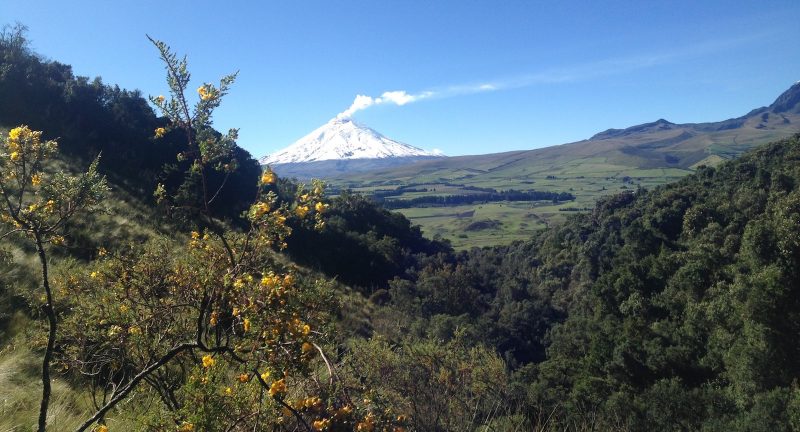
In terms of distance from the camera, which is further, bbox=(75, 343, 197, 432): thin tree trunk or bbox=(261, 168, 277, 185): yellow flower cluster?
bbox=(261, 168, 277, 185): yellow flower cluster

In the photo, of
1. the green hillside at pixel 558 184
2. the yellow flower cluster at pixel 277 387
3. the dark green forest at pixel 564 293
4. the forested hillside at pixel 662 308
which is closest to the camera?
the yellow flower cluster at pixel 277 387

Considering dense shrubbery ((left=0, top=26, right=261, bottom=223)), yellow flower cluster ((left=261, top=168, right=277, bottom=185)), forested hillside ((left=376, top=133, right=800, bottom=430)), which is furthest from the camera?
dense shrubbery ((left=0, top=26, right=261, bottom=223))

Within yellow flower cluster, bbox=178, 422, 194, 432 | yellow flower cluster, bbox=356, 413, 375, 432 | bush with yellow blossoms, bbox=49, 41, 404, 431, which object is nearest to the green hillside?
bush with yellow blossoms, bbox=49, 41, 404, 431

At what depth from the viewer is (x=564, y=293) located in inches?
1626

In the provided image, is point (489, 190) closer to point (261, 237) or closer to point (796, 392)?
point (796, 392)

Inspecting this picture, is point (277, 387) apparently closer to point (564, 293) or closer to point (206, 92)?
point (206, 92)

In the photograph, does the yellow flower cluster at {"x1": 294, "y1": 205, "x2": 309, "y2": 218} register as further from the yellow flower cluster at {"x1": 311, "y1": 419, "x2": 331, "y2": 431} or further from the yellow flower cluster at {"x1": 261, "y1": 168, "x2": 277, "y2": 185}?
the yellow flower cluster at {"x1": 311, "y1": 419, "x2": 331, "y2": 431}

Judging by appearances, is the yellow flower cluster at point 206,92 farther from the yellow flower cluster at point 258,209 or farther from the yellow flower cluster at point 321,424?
the yellow flower cluster at point 321,424

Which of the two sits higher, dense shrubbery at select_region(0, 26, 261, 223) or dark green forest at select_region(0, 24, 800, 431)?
dense shrubbery at select_region(0, 26, 261, 223)

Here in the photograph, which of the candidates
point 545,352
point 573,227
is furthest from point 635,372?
point 573,227

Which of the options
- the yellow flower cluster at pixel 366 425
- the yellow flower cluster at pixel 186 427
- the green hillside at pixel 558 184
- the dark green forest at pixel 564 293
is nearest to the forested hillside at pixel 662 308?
the dark green forest at pixel 564 293

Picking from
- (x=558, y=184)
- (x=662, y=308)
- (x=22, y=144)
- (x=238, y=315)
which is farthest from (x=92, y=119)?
(x=558, y=184)

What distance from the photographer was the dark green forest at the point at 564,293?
1407 cm

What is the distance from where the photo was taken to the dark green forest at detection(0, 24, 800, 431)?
46.2 feet
